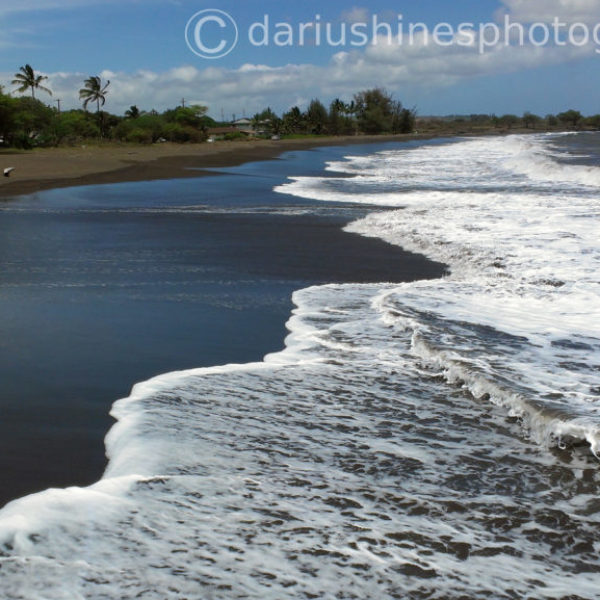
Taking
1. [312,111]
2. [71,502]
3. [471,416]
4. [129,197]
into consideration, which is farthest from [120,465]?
[312,111]

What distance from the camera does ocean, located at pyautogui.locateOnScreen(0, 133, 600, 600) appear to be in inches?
106

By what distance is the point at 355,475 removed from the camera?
3484mm

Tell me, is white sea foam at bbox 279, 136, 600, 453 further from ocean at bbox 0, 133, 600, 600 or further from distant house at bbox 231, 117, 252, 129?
distant house at bbox 231, 117, 252, 129

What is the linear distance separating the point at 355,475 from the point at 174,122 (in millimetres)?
83019

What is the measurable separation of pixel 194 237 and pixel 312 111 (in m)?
111

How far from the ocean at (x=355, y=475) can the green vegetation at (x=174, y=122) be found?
4619 cm

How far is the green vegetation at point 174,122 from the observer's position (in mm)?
53469

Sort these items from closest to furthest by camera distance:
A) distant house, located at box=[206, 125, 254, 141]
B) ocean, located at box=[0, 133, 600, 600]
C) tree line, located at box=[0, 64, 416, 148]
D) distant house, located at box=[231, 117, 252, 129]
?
ocean, located at box=[0, 133, 600, 600]
tree line, located at box=[0, 64, 416, 148]
distant house, located at box=[206, 125, 254, 141]
distant house, located at box=[231, 117, 252, 129]

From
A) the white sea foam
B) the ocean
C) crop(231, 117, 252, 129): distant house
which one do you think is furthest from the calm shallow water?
crop(231, 117, 252, 129): distant house

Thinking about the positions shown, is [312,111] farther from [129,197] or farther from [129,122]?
[129,197]

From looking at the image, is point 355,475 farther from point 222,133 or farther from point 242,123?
point 242,123

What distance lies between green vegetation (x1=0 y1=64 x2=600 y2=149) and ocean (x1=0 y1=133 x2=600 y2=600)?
152 feet

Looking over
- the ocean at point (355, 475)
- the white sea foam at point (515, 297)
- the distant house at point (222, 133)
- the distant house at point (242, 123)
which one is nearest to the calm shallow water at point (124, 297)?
the ocean at point (355, 475)

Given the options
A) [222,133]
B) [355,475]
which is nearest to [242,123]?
[222,133]
